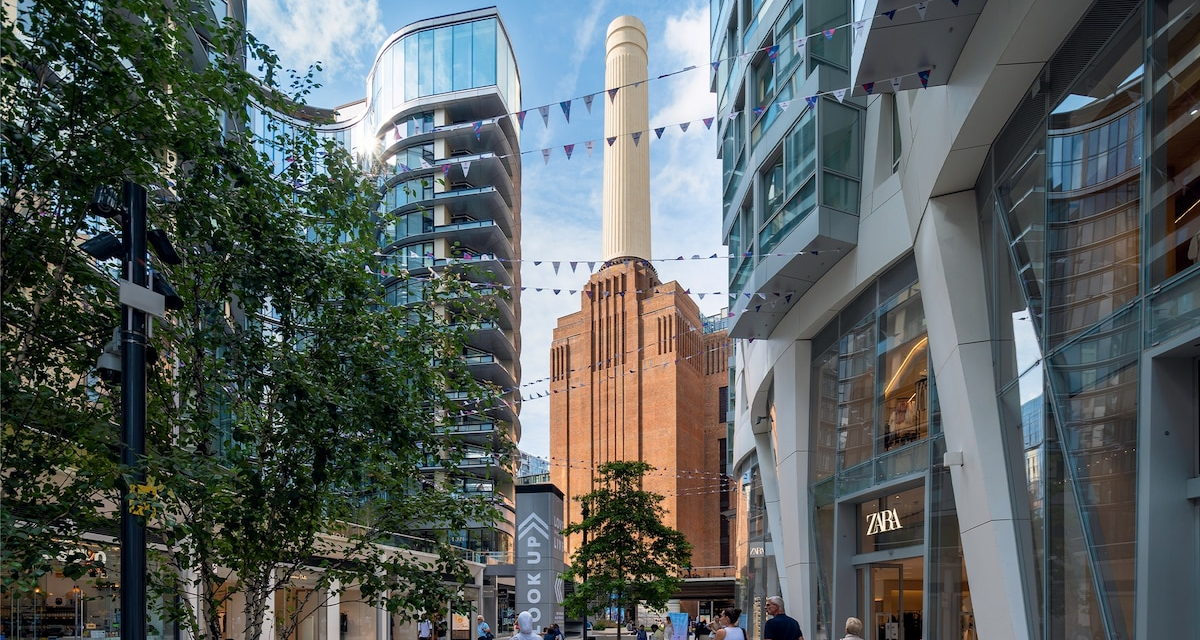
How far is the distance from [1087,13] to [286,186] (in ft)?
28.6

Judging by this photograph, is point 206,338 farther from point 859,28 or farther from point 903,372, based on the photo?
point 903,372

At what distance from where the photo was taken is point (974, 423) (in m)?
13.1

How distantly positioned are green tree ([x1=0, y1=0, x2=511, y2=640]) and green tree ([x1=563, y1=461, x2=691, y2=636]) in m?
22.2

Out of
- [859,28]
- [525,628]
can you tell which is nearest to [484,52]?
[859,28]

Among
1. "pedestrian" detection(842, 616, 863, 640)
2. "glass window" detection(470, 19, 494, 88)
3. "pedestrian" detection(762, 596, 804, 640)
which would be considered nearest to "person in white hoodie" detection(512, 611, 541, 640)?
"pedestrian" detection(762, 596, 804, 640)

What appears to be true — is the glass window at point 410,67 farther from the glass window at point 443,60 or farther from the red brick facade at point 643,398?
the red brick facade at point 643,398

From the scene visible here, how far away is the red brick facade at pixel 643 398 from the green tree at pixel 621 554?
1849 inches

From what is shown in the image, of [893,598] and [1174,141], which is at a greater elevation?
[1174,141]

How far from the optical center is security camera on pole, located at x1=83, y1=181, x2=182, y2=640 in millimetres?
6832

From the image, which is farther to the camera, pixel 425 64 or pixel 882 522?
pixel 425 64

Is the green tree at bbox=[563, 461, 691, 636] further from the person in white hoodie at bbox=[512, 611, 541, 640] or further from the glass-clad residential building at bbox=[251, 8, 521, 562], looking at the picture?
the person in white hoodie at bbox=[512, 611, 541, 640]

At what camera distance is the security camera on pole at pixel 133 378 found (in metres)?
6.83

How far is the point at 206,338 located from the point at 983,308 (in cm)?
980

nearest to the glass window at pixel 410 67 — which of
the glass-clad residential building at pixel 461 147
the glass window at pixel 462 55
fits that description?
the glass-clad residential building at pixel 461 147
